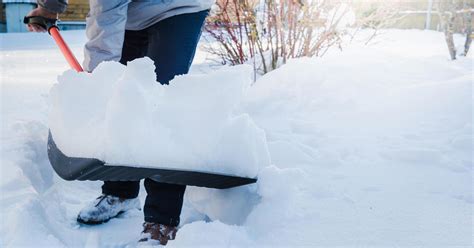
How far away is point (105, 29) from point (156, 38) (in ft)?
0.68

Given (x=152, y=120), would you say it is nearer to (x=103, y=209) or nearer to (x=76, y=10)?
(x=103, y=209)

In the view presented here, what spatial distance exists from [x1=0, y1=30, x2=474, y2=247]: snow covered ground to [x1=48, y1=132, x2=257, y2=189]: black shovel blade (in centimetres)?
13

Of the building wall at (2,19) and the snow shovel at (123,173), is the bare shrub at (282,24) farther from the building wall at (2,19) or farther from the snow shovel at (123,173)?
the building wall at (2,19)

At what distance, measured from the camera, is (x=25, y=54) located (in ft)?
22.1

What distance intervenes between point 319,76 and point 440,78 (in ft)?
3.11

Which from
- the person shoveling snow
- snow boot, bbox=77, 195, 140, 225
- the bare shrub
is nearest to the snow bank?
the person shoveling snow

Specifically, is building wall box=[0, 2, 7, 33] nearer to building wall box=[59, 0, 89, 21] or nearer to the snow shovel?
building wall box=[59, 0, 89, 21]

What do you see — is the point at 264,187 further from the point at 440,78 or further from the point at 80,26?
the point at 80,26

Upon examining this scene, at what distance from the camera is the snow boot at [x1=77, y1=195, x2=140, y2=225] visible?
185 centimetres

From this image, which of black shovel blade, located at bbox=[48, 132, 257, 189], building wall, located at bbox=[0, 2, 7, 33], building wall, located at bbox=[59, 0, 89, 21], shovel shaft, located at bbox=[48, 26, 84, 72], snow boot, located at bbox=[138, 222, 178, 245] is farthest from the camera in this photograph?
building wall, located at bbox=[59, 0, 89, 21]

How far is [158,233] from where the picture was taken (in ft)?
5.16

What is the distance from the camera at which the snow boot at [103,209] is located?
73.0 inches

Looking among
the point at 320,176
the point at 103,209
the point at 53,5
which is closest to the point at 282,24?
the point at 320,176

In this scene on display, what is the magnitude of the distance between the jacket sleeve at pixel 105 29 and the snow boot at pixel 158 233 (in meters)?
0.59
